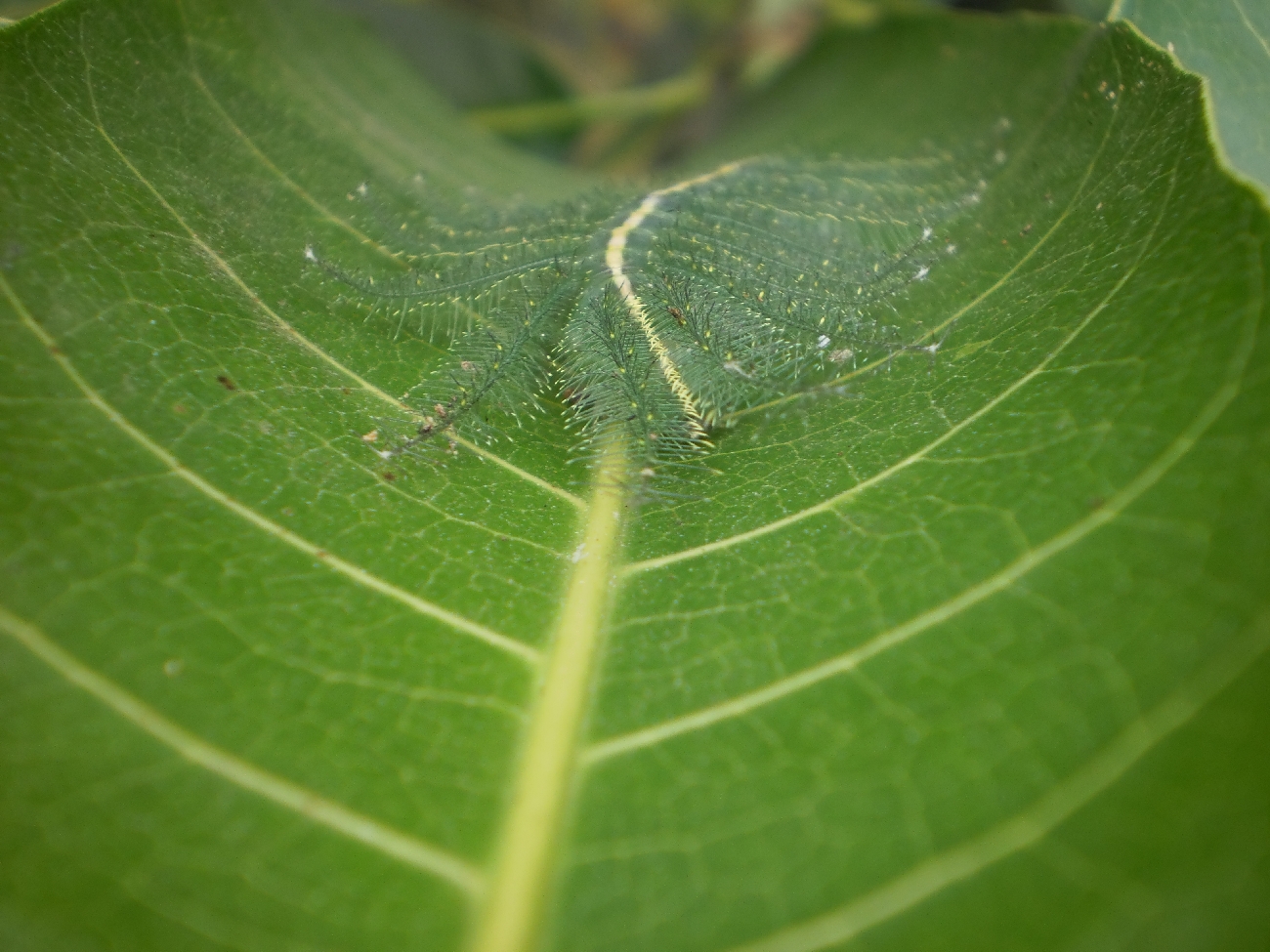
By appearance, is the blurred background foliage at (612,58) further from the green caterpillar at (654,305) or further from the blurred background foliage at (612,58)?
the green caterpillar at (654,305)

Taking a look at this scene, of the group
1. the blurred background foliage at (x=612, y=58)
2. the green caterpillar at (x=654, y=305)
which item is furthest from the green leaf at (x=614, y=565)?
the blurred background foliage at (x=612, y=58)

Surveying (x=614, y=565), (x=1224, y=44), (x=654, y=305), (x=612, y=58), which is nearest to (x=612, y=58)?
(x=612, y=58)

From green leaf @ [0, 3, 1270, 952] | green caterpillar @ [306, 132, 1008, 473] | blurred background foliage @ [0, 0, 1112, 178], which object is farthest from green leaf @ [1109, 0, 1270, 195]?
blurred background foliage @ [0, 0, 1112, 178]

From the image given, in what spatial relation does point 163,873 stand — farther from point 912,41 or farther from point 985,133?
point 912,41

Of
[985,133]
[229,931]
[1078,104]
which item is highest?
[985,133]

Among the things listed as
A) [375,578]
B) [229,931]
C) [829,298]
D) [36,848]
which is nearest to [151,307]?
[375,578]

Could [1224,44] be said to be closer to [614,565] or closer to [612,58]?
[614,565]
